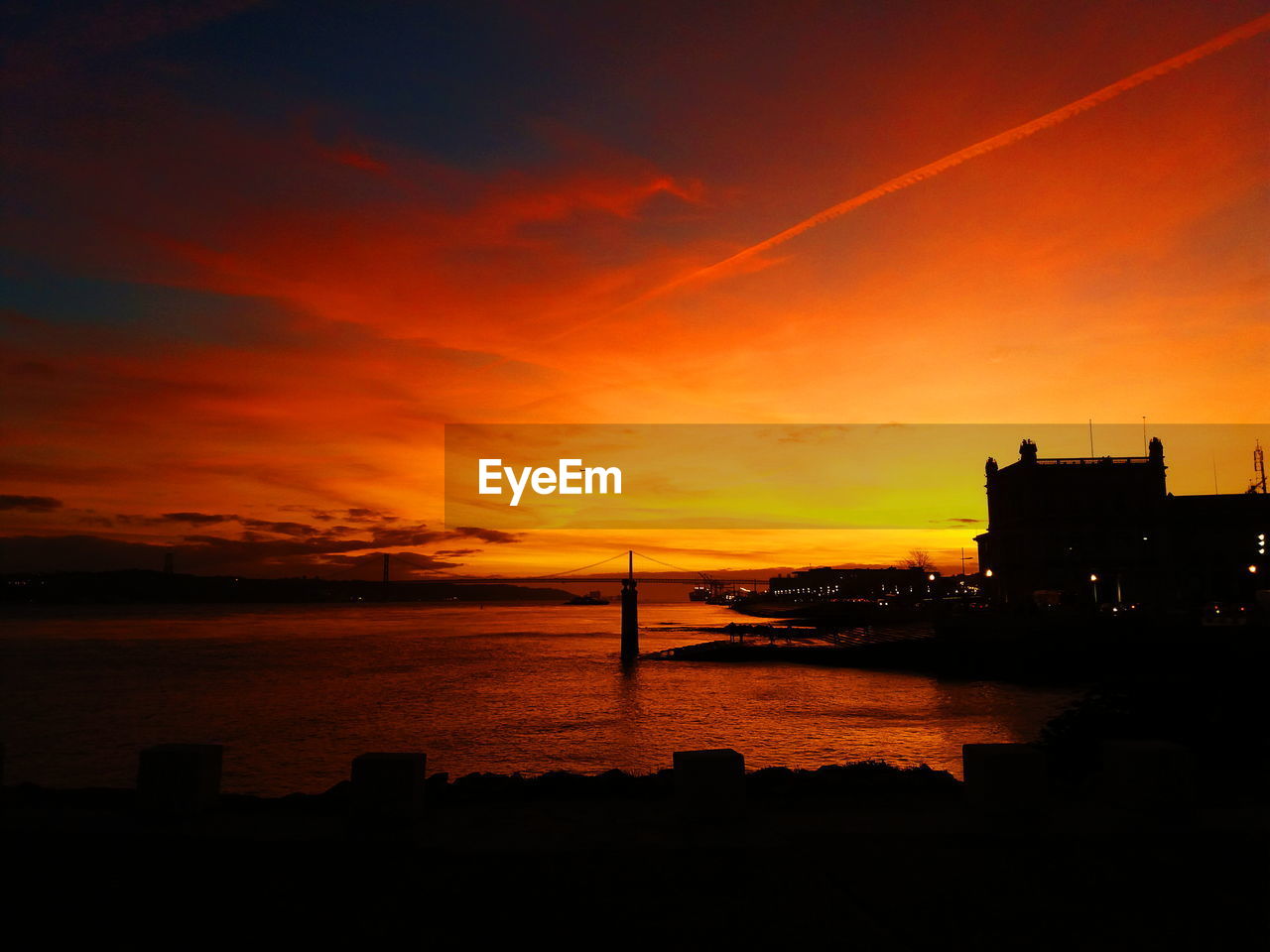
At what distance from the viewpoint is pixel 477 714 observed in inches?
1929

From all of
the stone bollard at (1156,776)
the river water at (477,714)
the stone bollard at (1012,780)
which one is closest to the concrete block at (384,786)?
the stone bollard at (1012,780)

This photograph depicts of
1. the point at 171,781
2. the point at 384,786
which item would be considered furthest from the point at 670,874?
the point at 171,781

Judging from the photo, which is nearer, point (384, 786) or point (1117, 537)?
point (384, 786)

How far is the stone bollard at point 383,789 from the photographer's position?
9.51 meters

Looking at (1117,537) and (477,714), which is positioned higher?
(1117,537)

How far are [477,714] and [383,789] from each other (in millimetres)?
40897

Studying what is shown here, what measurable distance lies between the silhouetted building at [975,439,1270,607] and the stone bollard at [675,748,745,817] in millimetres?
70635

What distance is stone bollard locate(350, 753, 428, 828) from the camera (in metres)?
9.51

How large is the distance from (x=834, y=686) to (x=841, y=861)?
5782cm

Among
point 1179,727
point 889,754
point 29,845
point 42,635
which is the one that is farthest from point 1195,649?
point 42,635

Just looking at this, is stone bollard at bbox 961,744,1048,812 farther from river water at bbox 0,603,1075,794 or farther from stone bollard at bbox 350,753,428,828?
river water at bbox 0,603,1075,794

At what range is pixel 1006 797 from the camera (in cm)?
971

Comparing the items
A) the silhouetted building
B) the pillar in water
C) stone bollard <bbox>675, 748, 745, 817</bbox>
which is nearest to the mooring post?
the pillar in water

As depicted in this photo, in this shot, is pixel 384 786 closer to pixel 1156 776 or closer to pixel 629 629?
pixel 1156 776
